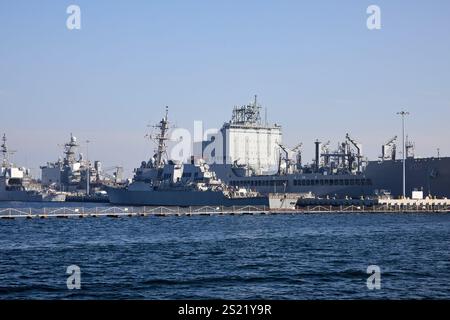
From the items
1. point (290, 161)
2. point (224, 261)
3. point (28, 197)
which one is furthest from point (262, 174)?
point (224, 261)

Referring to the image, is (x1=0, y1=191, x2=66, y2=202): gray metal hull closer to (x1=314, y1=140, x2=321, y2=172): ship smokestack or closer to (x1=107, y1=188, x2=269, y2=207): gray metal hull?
(x1=107, y1=188, x2=269, y2=207): gray metal hull

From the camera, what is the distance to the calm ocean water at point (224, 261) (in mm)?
23250

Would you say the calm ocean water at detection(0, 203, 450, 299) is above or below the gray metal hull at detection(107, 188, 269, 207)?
below

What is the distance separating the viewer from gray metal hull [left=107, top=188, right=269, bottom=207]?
91438mm

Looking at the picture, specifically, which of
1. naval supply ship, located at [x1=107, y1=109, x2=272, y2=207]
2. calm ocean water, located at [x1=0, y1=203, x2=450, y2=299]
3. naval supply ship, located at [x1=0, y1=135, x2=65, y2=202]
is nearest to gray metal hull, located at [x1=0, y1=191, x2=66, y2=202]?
naval supply ship, located at [x1=0, y1=135, x2=65, y2=202]

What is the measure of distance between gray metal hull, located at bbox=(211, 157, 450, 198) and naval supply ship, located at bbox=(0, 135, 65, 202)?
171ft

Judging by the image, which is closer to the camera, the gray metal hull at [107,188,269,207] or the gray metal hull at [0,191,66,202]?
the gray metal hull at [107,188,269,207]

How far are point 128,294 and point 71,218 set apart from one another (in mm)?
45506

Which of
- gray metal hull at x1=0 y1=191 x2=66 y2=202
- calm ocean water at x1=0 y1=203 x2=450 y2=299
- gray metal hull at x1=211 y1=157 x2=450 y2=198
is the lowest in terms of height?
calm ocean water at x1=0 y1=203 x2=450 y2=299

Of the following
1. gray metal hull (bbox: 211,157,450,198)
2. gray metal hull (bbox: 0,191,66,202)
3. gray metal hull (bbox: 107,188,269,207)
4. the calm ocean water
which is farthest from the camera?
gray metal hull (bbox: 0,191,66,202)

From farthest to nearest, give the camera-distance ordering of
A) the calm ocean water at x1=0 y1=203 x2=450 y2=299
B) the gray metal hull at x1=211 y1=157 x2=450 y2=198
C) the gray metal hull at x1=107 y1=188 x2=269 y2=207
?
the gray metal hull at x1=107 y1=188 x2=269 y2=207 < the gray metal hull at x1=211 y1=157 x2=450 y2=198 < the calm ocean water at x1=0 y1=203 x2=450 y2=299

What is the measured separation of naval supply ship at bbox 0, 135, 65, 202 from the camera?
147m

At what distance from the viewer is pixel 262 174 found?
11256 cm

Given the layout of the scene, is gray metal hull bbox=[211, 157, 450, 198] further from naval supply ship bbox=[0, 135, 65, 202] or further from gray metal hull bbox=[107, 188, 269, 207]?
naval supply ship bbox=[0, 135, 65, 202]
